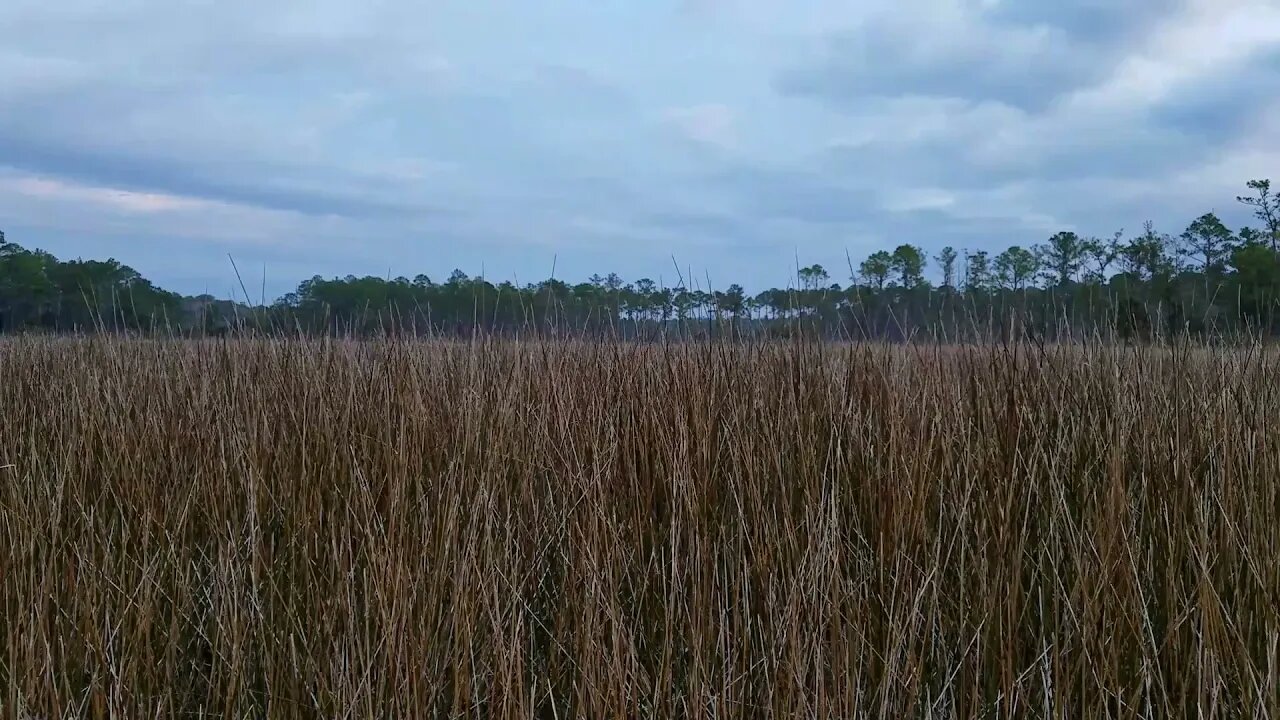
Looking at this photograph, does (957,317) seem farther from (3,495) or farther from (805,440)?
(3,495)

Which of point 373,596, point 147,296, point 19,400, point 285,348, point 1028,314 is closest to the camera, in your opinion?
point 373,596

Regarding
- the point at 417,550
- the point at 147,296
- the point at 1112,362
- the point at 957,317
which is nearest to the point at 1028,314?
the point at 957,317

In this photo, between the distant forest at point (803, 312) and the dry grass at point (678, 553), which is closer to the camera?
the dry grass at point (678, 553)

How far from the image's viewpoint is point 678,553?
176 centimetres

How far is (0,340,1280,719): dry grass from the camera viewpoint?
1375 millimetres

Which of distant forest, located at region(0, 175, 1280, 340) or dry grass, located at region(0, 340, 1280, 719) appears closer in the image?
dry grass, located at region(0, 340, 1280, 719)

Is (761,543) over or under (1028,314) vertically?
under

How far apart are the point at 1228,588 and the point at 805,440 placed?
91 centimetres

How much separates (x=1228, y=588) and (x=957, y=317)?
1.25 metres

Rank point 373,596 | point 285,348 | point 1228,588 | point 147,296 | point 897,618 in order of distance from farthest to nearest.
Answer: point 147,296 < point 285,348 < point 1228,588 < point 373,596 < point 897,618

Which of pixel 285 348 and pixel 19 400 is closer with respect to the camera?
pixel 285 348

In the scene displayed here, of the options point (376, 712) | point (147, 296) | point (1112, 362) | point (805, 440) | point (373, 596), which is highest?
point (147, 296)

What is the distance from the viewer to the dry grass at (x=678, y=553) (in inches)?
54.1

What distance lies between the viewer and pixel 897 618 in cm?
132
